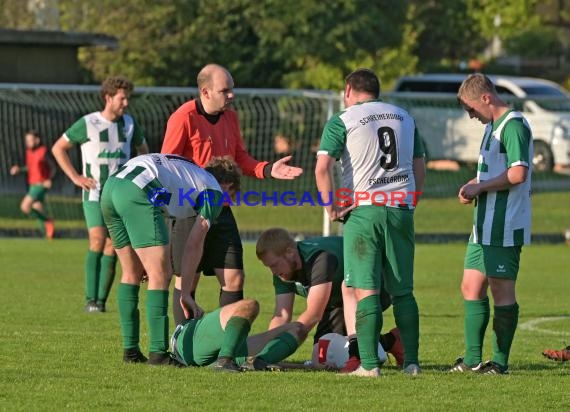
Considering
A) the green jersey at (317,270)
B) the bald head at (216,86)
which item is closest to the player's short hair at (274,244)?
the green jersey at (317,270)

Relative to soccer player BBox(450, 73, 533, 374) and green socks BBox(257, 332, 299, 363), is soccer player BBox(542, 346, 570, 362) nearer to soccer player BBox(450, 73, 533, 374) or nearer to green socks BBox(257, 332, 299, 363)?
soccer player BBox(450, 73, 533, 374)

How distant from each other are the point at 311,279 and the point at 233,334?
0.77m

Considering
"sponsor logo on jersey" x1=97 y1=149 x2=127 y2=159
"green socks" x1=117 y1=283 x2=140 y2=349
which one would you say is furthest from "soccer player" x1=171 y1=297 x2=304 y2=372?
"sponsor logo on jersey" x1=97 y1=149 x2=127 y2=159

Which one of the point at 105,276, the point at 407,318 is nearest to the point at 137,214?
the point at 407,318

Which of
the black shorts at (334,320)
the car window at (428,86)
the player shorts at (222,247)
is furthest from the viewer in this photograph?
the car window at (428,86)

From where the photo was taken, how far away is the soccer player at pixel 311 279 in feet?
30.3

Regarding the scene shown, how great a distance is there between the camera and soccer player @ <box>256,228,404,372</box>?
925 cm

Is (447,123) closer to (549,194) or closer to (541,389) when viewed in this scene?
(549,194)

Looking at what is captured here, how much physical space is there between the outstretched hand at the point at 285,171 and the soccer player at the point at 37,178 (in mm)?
13409

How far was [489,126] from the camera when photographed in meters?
9.12

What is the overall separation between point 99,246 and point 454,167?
13309 mm

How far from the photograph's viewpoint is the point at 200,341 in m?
9.12

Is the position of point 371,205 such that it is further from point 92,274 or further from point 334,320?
point 92,274

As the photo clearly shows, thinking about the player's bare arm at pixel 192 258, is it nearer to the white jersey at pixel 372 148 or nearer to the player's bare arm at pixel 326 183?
→ the player's bare arm at pixel 326 183
